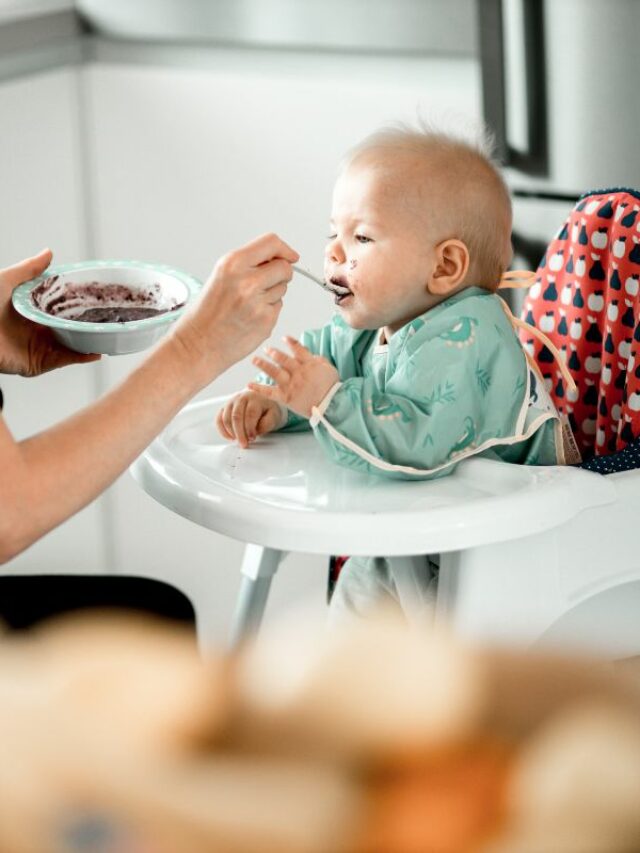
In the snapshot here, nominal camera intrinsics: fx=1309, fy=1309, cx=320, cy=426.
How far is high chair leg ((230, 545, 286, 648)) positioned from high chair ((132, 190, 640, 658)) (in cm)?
18

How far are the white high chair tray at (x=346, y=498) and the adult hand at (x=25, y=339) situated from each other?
15 cm

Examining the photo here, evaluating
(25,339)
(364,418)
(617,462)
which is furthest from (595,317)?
(25,339)

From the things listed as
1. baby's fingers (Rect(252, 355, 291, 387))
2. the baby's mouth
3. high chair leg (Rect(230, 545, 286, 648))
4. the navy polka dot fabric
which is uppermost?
the baby's mouth

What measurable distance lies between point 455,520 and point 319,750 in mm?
720

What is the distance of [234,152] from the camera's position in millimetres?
2326

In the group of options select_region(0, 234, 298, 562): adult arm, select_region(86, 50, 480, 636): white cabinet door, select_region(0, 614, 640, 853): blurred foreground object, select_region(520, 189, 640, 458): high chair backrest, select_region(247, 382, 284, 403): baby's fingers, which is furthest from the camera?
select_region(86, 50, 480, 636): white cabinet door

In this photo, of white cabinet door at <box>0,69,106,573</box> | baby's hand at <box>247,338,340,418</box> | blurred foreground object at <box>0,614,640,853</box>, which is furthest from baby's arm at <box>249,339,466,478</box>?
white cabinet door at <box>0,69,106,573</box>

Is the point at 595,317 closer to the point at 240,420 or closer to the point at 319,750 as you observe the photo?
the point at 240,420

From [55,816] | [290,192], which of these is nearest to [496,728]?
[55,816]

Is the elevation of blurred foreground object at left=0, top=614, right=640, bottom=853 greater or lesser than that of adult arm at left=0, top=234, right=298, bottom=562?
greater

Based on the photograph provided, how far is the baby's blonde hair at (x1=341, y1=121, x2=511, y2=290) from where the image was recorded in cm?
133

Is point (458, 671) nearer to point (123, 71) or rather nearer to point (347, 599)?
point (347, 599)

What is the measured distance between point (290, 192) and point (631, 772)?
6.38ft

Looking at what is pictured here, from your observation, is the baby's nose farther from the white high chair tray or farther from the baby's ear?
the white high chair tray
